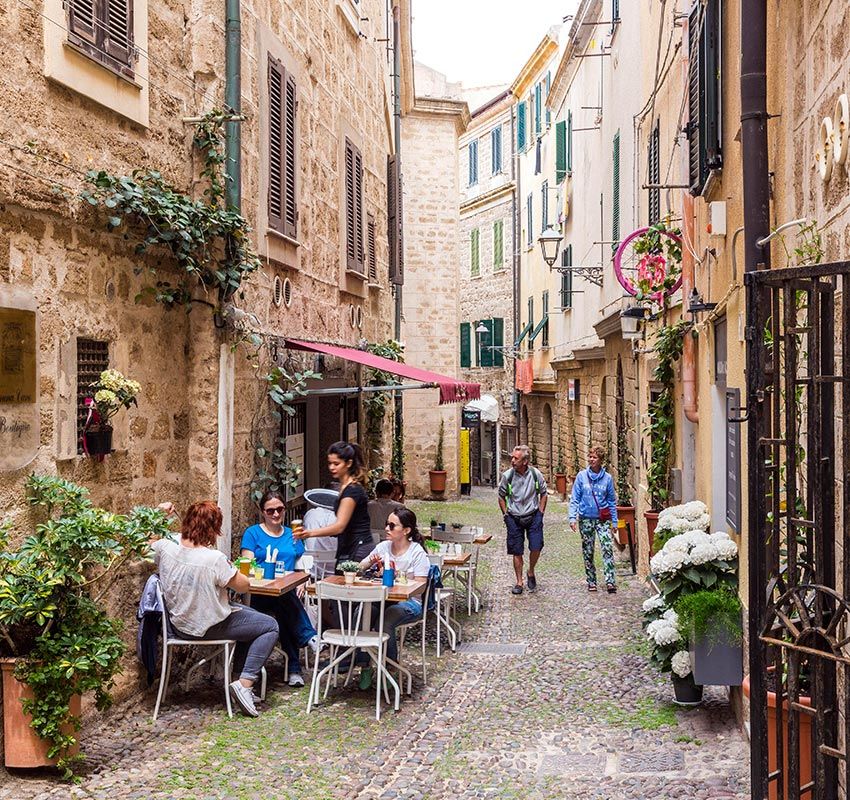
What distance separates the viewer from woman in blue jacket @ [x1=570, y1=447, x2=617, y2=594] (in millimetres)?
11688

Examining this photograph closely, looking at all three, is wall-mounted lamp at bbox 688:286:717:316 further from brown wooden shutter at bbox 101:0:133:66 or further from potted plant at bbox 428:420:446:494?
A: potted plant at bbox 428:420:446:494

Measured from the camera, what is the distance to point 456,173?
24.9 m

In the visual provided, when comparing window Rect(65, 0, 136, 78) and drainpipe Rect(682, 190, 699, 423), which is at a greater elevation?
window Rect(65, 0, 136, 78)

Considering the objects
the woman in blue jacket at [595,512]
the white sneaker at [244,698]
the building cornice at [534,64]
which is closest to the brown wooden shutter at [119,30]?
the white sneaker at [244,698]

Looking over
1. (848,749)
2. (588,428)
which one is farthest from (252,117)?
(588,428)

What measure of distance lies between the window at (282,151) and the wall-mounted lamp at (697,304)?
3708 millimetres

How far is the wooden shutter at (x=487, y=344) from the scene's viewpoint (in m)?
34.5

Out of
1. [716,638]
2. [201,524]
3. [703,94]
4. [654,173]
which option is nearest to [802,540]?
[716,638]

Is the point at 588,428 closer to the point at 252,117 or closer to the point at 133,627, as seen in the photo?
the point at 252,117

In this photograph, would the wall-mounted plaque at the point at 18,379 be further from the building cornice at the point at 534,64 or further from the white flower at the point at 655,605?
the building cornice at the point at 534,64

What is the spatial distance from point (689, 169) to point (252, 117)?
3662 mm

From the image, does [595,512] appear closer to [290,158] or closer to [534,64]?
[290,158]

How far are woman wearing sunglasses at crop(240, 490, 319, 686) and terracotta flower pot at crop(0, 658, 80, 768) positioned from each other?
2552mm

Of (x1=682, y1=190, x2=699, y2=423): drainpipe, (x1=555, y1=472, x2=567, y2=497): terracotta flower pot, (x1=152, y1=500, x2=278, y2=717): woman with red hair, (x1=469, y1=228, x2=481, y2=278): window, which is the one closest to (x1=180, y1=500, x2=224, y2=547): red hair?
(x1=152, y1=500, x2=278, y2=717): woman with red hair
